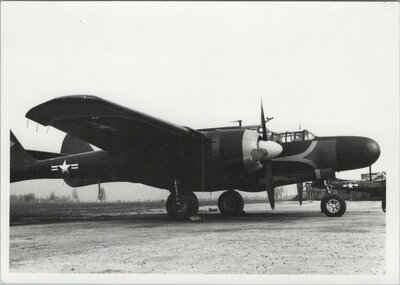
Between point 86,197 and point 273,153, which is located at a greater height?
point 273,153

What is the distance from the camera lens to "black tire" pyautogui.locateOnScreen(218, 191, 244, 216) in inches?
503

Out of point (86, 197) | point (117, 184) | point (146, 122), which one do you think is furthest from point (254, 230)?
point (86, 197)

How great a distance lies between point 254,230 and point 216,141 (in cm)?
253

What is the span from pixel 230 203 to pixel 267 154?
9.78ft

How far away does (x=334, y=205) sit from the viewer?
11117mm

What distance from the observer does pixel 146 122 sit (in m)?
10.1

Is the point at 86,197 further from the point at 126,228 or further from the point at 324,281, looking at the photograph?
the point at 324,281

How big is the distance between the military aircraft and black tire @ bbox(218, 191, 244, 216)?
616 mm

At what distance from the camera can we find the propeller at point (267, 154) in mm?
10250

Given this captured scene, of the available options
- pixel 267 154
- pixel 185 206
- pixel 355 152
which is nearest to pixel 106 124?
pixel 185 206

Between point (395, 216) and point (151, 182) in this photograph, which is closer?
point (395, 216)

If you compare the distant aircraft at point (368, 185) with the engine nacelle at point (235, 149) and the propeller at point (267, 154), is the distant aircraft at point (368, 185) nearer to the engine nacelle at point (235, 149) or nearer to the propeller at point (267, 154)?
the propeller at point (267, 154)

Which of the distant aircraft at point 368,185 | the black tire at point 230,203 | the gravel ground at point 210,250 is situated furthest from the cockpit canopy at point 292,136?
the gravel ground at point 210,250

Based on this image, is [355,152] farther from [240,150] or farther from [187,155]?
[187,155]
